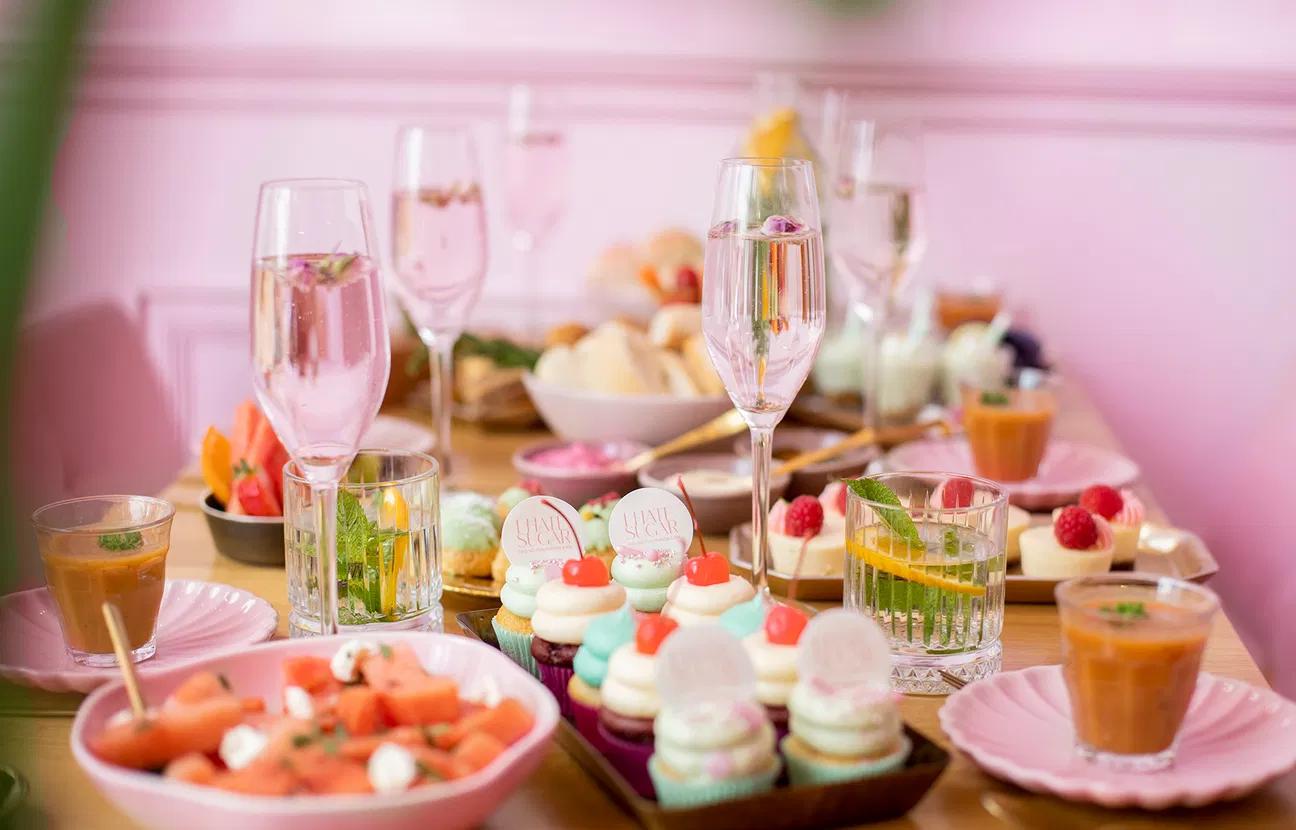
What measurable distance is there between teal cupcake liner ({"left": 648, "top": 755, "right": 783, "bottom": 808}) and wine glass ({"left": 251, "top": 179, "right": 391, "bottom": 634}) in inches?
13.5

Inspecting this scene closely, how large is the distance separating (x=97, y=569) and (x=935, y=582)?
64cm

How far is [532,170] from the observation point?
99.9 inches

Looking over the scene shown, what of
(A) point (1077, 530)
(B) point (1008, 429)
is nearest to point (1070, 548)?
(A) point (1077, 530)

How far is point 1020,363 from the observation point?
2402 mm

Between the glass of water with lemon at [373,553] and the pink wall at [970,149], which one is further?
the pink wall at [970,149]

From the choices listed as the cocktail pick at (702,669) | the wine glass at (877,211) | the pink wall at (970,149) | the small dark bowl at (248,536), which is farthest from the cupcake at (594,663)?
the pink wall at (970,149)

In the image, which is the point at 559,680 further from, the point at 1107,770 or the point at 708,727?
the point at 1107,770

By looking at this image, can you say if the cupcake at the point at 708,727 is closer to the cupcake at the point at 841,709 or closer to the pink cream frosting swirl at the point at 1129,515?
the cupcake at the point at 841,709

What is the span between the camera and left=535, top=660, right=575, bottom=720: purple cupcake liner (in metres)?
0.98

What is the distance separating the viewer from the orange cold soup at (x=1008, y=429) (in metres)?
1.66

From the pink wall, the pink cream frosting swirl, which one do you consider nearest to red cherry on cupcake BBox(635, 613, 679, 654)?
the pink cream frosting swirl

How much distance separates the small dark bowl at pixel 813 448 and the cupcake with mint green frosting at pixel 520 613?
1.66ft

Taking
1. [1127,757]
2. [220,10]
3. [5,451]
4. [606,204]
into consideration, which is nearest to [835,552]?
[1127,757]

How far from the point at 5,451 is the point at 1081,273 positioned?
4.04 metres
